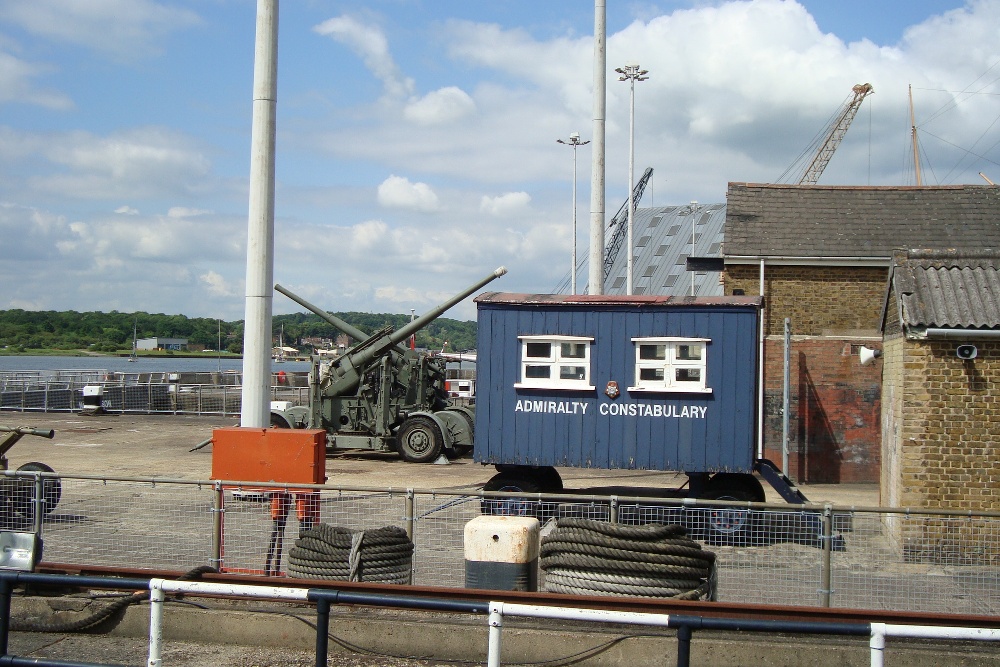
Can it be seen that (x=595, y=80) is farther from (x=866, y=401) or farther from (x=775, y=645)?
(x=775, y=645)

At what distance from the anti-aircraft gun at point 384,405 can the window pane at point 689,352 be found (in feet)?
29.3

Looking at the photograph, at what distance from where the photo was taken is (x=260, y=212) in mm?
13820

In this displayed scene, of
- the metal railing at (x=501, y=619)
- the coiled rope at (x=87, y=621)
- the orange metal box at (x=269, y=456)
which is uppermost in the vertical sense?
the orange metal box at (x=269, y=456)

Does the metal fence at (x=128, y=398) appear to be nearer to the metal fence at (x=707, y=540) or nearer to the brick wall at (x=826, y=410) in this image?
the brick wall at (x=826, y=410)

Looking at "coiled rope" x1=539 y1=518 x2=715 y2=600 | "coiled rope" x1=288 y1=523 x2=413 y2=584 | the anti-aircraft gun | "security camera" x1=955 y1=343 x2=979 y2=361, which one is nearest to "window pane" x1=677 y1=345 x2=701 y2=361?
"security camera" x1=955 y1=343 x2=979 y2=361

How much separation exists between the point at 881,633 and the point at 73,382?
35484 mm

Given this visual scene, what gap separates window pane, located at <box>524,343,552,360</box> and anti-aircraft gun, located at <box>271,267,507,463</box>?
7.82 m

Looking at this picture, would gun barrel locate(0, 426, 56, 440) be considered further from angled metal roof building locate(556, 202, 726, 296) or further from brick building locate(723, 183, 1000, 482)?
angled metal roof building locate(556, 202, 726, 296)

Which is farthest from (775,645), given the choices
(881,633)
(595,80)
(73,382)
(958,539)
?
(73,382)

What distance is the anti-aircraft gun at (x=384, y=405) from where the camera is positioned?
849 inches

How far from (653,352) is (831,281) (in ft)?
29.8

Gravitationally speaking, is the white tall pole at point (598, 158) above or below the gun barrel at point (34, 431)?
above

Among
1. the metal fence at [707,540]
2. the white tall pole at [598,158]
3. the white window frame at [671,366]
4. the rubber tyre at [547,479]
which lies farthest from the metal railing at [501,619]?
the white tall pole at [598,158]

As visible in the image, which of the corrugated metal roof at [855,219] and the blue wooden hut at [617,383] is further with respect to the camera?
the corrugated metal roof at [855,219]
